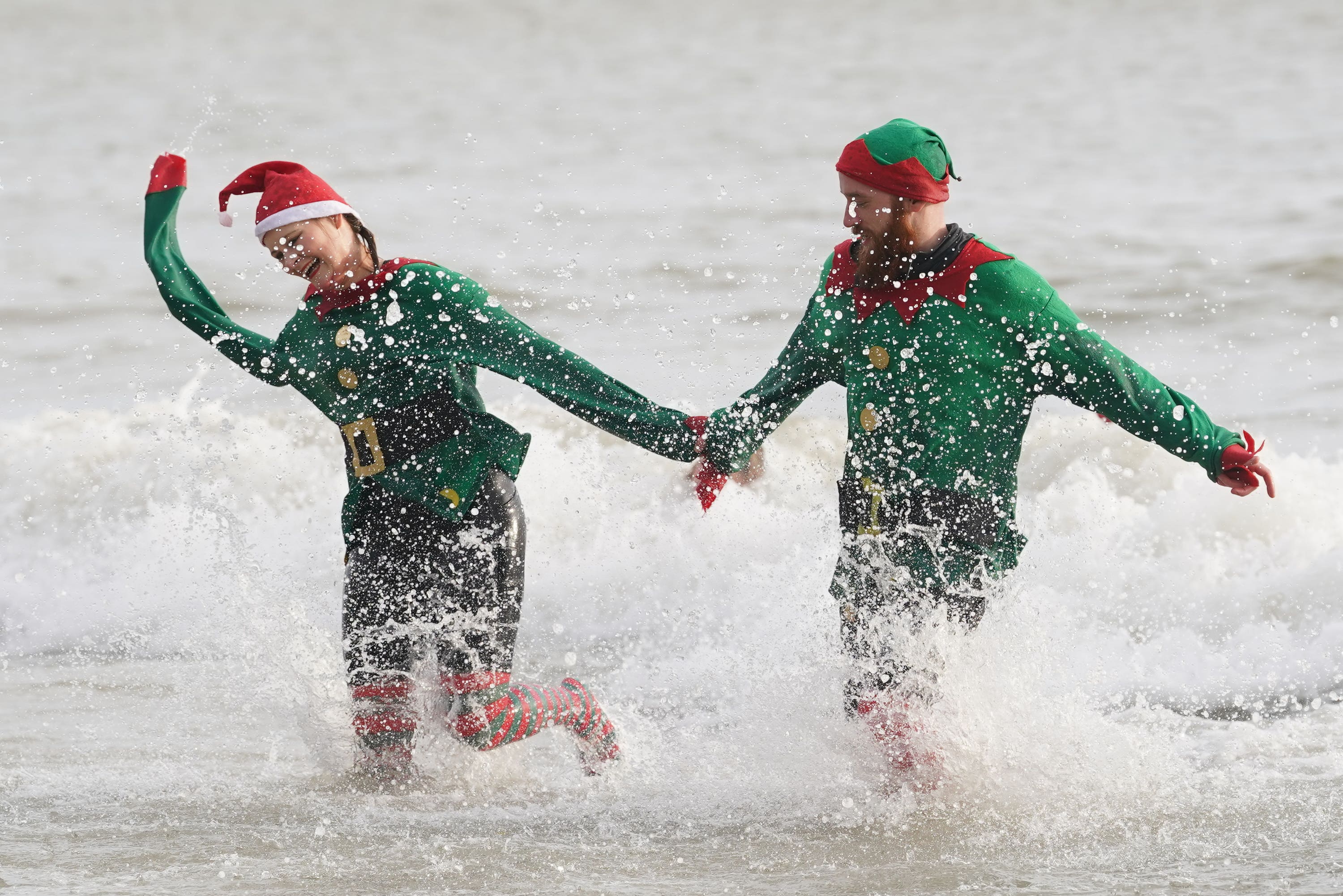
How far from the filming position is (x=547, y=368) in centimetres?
438

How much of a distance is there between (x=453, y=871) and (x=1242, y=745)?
258 cm

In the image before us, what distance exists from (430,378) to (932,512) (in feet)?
4.46

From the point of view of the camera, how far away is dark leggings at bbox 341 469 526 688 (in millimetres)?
4383

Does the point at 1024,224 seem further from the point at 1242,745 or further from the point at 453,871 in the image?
the point at 453,871

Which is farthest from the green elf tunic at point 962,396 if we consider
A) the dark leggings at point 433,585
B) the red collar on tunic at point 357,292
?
the red collar on tunic at point 357,292

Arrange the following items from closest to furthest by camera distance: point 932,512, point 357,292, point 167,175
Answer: point 932,512, point 357,292, point 167,175

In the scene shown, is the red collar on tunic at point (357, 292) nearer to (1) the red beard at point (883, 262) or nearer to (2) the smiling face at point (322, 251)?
(2) the smiling face at point (322, 251)

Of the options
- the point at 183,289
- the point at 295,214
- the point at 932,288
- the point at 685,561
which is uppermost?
the point at 295,214

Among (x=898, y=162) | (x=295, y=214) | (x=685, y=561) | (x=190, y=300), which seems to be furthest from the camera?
(x=685, y=561)

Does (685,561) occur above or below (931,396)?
below

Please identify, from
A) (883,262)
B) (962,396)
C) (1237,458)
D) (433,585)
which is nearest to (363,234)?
(433,585)

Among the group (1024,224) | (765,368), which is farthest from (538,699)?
(1024,224)

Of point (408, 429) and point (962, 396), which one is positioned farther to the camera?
point (408, 429)

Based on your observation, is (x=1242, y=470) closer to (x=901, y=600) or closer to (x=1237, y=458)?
(x=1237, y=458)
